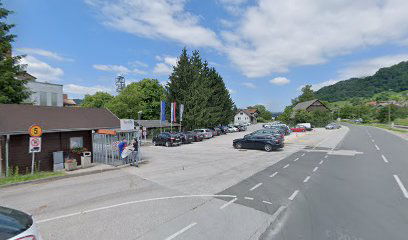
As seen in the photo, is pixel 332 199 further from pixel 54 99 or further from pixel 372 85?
pixel 372 85

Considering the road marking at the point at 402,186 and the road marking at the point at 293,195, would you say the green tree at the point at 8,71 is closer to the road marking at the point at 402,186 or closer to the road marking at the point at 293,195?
the road marking at the point at 293,195

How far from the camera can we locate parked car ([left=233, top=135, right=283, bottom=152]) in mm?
21759

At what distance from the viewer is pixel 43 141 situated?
1420 cm

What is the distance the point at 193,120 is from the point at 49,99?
1089 inches

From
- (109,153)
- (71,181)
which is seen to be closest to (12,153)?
(71,181)

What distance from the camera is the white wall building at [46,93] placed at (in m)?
41.2

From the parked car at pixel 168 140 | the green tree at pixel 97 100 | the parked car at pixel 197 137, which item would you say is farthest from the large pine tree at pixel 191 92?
the green tree at pixel 97 100

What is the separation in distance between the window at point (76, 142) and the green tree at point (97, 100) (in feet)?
207

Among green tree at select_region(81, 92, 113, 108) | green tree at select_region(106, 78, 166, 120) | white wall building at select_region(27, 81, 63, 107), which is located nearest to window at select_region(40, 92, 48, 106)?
white wall building at select_region(27, 81, 63, 107)

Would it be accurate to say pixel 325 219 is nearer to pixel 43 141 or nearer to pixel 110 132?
pixel 110 132

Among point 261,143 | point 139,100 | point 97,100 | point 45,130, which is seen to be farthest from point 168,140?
point 97,100

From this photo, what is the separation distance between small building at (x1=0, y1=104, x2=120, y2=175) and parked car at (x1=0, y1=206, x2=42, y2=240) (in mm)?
10579

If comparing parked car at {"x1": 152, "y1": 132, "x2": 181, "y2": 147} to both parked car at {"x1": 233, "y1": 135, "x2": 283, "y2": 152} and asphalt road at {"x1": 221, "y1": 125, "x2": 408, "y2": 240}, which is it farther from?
asphalt road at {"x1": 221, "y1": 125, "x2": 408, "y2": 240}

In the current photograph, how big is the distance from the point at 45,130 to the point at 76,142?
8.12ft
